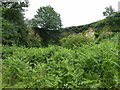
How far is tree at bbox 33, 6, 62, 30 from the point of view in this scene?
1322 centimetres

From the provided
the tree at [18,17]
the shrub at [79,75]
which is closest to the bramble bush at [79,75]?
the shrub at [79,75]

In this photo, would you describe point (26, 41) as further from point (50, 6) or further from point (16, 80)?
point (16, 80)

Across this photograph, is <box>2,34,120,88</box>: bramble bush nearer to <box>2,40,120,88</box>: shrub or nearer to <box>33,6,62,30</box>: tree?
<box>2,40,120,88</box>: shrub

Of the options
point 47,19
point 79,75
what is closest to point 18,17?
point 47,19

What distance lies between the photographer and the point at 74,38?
899 centimetres

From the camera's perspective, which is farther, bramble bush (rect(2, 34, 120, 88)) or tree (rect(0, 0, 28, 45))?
tree (rect(0, 0, 28, 45))

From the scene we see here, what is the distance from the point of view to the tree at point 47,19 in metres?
13.2

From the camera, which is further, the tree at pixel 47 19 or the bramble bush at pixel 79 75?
the tree at pixel 47 19

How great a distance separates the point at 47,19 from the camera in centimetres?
1324

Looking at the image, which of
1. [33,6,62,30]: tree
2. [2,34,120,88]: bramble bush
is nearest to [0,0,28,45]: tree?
[33,6,62,30]: tree

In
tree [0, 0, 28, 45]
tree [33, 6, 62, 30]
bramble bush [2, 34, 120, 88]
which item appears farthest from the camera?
tree [33, 6, 62, 30]

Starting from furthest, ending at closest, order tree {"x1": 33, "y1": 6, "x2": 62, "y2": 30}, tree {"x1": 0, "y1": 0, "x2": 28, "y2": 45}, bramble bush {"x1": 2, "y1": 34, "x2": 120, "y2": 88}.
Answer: tree {"x1": 33, "y1": 6, "x2": 62, "y2": 30}
tree {"x1": 0, "y1": 0, "x2": 28, "y2": 45}
bramble bush {"x1": 2, "y1": 34, "x2": 120, "y2": 88}

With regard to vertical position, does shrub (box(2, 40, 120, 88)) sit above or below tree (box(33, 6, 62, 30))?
below

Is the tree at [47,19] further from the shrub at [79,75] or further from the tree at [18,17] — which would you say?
the shrub at [79,75]
